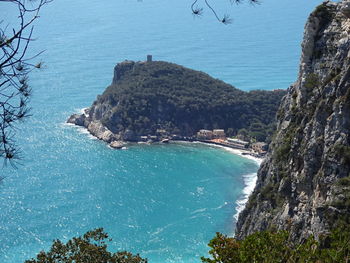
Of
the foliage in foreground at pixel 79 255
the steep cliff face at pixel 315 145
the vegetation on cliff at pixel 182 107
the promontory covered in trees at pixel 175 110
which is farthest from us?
the vegetation on cliff at pixel 182 107

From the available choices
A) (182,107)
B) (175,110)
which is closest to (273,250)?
(182,107)

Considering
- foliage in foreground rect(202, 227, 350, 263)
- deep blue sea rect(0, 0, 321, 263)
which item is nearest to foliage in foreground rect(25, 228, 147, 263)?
foliage in foreground rect(202, 227, 350, 263)

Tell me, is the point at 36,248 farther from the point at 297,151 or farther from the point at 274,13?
the point at 274,13

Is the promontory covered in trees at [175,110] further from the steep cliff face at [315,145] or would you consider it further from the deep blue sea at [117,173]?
the steep cliff face at [315,145]

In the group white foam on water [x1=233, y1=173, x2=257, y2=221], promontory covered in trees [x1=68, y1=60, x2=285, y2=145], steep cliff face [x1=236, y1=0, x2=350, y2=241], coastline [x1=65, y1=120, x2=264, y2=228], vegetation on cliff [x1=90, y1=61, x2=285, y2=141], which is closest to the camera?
steep cliff face [x1=236, y1=0, x2=350, y2=241]

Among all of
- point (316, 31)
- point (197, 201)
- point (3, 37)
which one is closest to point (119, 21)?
point (197, 201)

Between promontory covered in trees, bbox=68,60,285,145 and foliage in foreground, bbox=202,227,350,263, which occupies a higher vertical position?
promontory covered in trees, bbox=68,60,285,145

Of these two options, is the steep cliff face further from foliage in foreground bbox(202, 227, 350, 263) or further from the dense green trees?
foliage in foreground bbox(202, 227, 350, 263)

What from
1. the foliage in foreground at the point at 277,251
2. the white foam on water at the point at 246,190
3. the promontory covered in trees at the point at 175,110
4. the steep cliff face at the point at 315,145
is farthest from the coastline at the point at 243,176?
the foliage in foreground at the point at 277,251
